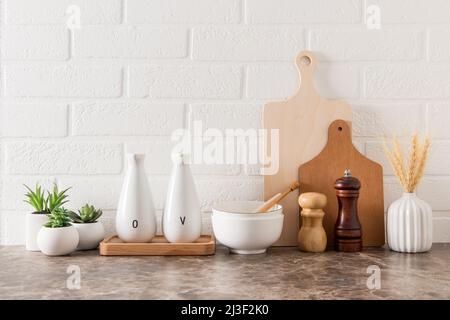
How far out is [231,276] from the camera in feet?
3.59

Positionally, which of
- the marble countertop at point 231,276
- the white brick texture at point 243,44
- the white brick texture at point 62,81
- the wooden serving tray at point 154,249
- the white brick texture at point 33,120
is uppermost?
the white brick texture at point 243,44

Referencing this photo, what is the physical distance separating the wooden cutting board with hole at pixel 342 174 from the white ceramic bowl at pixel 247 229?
17 centimetres

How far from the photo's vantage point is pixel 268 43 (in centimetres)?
149

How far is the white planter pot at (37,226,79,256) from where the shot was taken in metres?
1.27

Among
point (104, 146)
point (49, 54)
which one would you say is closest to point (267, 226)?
point (104, 146)

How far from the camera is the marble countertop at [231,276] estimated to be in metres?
0.96

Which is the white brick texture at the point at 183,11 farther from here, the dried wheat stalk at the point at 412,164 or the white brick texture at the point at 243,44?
the dried wheat stalk at the point at 412,164

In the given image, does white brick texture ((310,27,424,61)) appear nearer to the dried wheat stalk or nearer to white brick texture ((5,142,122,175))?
the dried wheat stalk

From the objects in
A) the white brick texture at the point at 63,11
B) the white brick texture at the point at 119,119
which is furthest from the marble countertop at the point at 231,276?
the white brick texture at the point at 63,11

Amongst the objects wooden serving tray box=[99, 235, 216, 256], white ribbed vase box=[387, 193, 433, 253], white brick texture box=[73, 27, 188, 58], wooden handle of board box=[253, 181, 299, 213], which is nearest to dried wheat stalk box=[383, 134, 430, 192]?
white ribbed vase box=[387, 193, 433, 253]

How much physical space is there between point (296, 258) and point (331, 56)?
580 millimetres

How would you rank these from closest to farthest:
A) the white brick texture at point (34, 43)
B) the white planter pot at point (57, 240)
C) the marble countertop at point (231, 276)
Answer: the marble countertop at point (231, 276), the white planter pot at point (57, 240), the white brick texture at point (34, 43)

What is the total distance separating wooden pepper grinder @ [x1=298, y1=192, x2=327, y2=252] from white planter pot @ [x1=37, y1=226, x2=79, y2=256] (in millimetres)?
567

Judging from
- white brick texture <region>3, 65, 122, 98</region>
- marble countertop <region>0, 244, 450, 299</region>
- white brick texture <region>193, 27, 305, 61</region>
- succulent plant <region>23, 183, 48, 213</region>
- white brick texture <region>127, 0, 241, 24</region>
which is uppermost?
white brick texture <region>127, 0, 241, 24</region>
